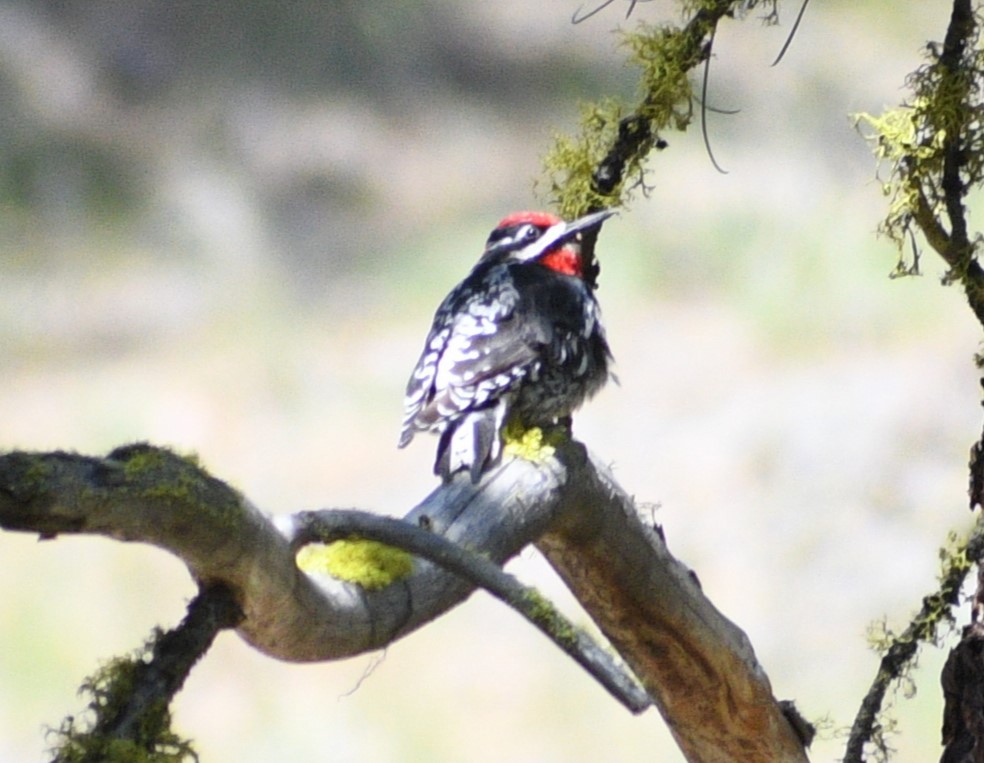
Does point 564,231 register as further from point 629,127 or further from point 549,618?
A: point 549,618

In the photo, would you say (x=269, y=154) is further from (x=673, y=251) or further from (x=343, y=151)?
(x=673, y=251)

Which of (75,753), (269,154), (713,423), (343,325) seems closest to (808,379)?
(713,423)

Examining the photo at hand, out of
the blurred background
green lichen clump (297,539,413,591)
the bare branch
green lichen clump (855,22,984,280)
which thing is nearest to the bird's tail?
green lichen clump (297,539,413,591)

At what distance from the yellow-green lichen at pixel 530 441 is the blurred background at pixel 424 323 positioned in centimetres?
193

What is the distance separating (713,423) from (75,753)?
3.74 m

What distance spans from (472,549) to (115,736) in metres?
0.62

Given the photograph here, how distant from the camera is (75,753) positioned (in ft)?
4.01

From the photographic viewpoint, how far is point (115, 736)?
1243 millimetres

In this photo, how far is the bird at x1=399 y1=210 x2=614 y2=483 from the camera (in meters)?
2.15

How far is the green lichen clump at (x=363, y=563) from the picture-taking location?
1.64 metres

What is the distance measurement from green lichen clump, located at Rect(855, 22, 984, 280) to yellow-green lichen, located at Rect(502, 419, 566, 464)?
1.91 ft

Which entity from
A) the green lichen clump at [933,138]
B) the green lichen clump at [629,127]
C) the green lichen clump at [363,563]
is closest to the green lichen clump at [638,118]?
the green lichen clump at [629,127]

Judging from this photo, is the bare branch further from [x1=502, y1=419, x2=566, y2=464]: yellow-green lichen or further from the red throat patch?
the red throat patch

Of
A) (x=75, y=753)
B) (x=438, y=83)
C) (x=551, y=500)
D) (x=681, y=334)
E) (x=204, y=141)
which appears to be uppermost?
(x=438, y=83)
